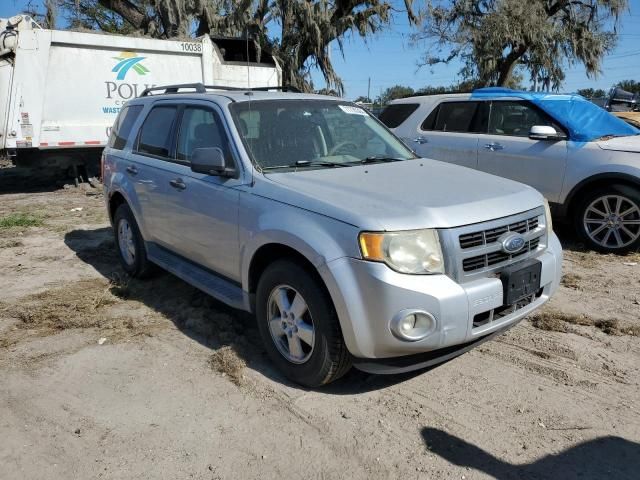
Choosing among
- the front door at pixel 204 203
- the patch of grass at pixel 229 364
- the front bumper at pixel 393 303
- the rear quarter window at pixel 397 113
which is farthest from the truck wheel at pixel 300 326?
the rear quarter window at pixel 397 113

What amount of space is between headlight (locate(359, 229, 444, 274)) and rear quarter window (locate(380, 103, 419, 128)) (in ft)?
17.4

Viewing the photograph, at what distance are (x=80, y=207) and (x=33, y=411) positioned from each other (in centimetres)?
712

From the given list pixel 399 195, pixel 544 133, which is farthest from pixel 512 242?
pixel 544 133

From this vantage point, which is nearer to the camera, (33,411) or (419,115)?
(33,411)

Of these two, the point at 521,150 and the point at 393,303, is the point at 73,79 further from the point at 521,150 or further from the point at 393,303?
the point at 393,303

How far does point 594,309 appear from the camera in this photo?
466 cm

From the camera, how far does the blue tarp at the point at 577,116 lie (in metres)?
6.36

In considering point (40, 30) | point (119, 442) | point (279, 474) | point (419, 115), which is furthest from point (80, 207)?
point (279, 474)

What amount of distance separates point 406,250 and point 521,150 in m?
4.32

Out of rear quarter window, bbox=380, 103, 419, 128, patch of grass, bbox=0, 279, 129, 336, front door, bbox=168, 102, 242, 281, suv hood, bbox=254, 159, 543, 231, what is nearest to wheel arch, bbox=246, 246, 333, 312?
front door, bbox=168, 102, 242, 281

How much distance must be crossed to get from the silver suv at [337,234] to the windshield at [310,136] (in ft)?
0.04

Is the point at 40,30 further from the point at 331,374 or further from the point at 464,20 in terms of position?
the point at 464,20

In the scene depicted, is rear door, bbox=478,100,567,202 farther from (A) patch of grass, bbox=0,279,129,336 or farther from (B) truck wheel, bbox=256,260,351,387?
(A) patch of grass, bbox=0,279,129,336

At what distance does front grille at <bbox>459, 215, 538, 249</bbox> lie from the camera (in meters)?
3.04
